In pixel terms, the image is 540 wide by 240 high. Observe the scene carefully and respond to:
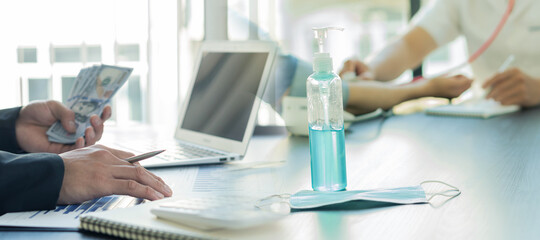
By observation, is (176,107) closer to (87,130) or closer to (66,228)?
(87,130)

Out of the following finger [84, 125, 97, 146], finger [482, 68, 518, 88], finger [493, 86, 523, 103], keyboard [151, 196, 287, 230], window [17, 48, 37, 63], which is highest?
window [17, 48, 37, 63]

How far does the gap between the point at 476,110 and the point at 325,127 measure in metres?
1.03

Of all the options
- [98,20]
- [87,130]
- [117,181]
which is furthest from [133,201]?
[98,20]

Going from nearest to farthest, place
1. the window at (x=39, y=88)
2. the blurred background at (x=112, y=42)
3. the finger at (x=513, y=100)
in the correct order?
the finger at (x=513, y=100), the blurred background at (x=112, y=42), the window at (x=39, y=88)

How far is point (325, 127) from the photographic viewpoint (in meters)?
0.72

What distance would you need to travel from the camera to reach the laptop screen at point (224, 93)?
1158 mm

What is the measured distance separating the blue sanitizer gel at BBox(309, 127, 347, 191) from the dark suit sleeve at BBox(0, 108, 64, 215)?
33cm

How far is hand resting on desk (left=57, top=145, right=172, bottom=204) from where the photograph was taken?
2.36ft

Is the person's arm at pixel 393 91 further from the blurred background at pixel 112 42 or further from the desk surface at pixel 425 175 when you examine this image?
the blurred background at pixel 112 42

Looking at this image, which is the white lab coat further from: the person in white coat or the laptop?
the laptop

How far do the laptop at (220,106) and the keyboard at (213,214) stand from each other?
45 cm

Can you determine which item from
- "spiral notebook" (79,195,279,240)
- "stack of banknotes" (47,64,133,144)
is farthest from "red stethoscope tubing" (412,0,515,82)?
"spiral notebook" (79,195,279,240)

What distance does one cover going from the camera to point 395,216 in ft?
2.07

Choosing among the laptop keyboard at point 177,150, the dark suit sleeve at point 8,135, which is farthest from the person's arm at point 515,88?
the dark suit sleeve at point 8,135
